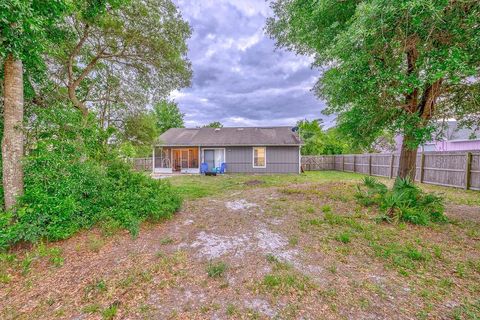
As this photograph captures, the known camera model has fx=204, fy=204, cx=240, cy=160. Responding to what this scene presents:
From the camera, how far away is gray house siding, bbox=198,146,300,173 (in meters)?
15.4

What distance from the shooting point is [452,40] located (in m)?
3.55

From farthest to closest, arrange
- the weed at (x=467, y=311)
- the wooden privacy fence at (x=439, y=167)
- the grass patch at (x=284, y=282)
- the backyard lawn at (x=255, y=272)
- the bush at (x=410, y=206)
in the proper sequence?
the wooden privacy fence at (x=439, y=167), the bush at (x=410, y=206), the grass patch at (x=284, y=282), the backyard lawn at (x=255, y=272), the weed at (x=467, y=311)

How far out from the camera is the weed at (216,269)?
2.83 meters

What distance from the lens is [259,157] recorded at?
1570cm

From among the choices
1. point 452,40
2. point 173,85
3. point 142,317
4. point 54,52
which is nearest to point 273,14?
point 173,85

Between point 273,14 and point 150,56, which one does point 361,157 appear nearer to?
point 273,14

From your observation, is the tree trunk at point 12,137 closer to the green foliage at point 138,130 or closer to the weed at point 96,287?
the weed at point 96,287

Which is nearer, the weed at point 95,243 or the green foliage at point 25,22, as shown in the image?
the green foliage at point 25,22

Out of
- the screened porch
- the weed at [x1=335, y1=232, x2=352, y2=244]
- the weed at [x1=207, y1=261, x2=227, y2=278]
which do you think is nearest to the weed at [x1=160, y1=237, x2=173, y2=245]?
the weed at [x1=207, y1=261, x2=227, y2=278]

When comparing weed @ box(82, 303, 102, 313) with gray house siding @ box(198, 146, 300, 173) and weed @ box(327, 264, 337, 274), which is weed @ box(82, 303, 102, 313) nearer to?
weed @ box(327, 264, 337, 274)

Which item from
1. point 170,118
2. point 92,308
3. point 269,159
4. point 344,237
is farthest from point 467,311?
point 170,118

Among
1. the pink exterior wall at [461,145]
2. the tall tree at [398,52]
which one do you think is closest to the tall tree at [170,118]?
the tall tree at [398,52]

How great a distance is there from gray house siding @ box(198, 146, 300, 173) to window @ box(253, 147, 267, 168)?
0.23 meters

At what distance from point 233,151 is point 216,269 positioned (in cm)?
1309
